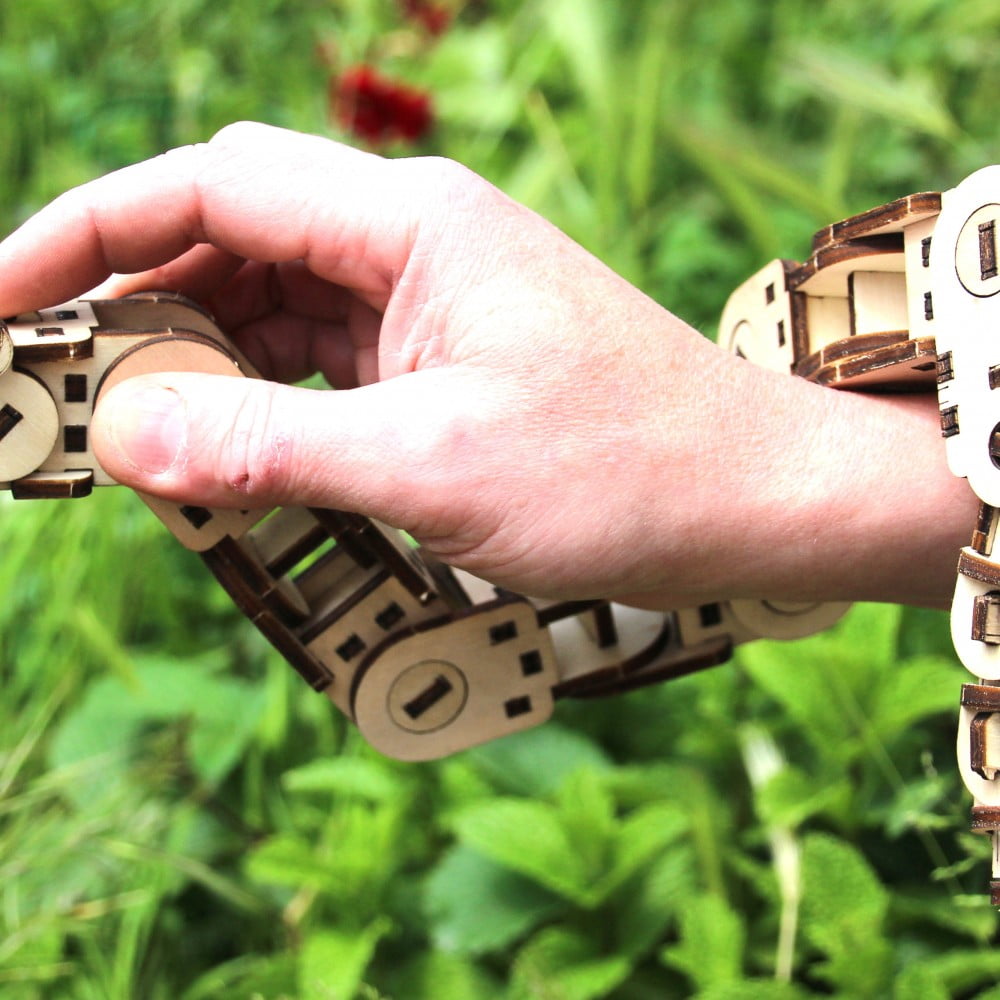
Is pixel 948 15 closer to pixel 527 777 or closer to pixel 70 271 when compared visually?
pixel 527 777

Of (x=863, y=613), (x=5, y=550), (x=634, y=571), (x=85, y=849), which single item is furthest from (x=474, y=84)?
(x=634, y=571)

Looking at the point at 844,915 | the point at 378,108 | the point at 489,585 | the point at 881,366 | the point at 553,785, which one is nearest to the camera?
the point at 881,366

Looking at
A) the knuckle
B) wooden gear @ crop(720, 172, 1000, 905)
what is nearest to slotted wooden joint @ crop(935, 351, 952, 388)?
wooden gear @ crop(720, 172, 1000, 905)

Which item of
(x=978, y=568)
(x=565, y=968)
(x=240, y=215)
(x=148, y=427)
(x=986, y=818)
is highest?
(x=240, y=215)

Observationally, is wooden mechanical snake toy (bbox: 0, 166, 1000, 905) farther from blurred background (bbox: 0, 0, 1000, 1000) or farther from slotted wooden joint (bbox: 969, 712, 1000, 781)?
blurred background (bbox: 0, 0, 1000, 1000)

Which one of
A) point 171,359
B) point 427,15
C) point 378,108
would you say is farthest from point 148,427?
point 427,15

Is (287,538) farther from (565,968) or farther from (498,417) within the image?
(565,968)

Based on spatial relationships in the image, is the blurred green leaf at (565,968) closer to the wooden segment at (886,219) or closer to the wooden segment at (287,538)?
the wooden segment at (287,538)
